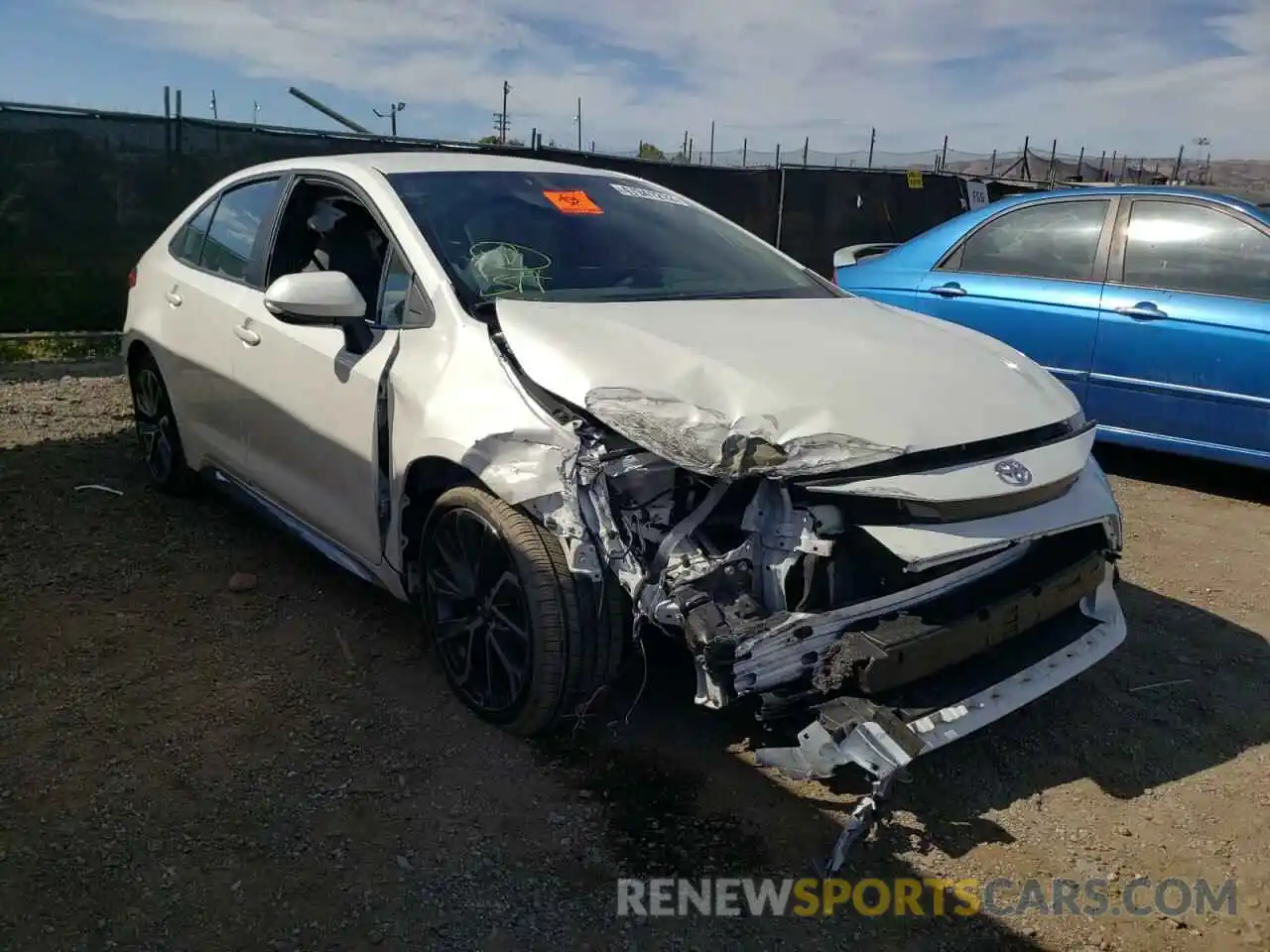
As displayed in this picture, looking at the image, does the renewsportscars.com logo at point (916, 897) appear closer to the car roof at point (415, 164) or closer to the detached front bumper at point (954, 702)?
the detached front bumper at point (954, 702)

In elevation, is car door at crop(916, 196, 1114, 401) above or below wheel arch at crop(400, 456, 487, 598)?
above

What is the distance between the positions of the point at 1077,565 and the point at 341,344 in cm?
229

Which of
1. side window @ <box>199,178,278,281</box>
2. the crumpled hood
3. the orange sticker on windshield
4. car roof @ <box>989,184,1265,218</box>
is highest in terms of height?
car roof @ <box>989,184,1265,218</box>

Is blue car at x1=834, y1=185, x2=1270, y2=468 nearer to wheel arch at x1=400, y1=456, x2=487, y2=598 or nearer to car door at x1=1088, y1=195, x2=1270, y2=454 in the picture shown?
car door at x1=1088, y1=195, x2=1270, y2=454

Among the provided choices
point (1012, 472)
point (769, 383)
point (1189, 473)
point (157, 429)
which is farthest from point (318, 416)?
point (1189, 473)

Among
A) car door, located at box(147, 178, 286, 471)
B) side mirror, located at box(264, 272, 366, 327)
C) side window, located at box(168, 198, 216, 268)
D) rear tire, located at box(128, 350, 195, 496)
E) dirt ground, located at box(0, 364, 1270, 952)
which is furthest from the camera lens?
rear tire, located at box(128, 350, 195, 496)

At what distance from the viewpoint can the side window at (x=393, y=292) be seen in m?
3.16

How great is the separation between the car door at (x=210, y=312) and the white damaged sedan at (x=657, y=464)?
0.62ft

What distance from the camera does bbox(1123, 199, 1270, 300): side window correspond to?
16.8 ft

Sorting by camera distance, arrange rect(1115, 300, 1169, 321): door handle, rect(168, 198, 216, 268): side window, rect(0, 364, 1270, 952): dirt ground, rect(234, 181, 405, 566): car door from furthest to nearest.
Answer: rect(1115, 300, 1169, 321): door handle
rect(168, 198, 216, 268): side window
rect(234, 181, 405, 566): car door
rect(0, 364, 1270, 952): dirt ground

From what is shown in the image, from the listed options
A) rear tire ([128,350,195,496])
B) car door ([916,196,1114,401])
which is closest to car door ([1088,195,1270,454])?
car door ([916,196,1114,401])

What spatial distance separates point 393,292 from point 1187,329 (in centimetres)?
402

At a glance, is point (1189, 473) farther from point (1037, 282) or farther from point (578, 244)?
point (578, 244)

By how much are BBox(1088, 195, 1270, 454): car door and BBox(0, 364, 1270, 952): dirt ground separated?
1485 millimetres
